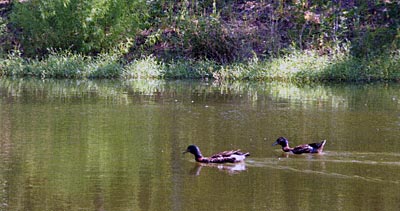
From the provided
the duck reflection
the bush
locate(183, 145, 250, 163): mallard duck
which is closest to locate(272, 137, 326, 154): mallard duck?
locate(183, 145, 250, 163): mallard duck

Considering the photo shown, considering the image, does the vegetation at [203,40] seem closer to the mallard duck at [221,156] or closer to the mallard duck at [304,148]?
the mallard duck at [304,148]

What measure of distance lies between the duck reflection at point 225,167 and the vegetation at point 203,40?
14.9 m

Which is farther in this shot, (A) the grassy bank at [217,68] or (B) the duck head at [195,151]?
(A) the grassy bank at [217,68]

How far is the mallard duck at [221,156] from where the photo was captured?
11.7 m

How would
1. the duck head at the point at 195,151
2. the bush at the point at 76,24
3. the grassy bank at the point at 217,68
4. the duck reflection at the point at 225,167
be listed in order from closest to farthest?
the duck reflection at the point at 225,167
the duck head at the point at 195,151
the grassy bank at the point at 217,68
the bush at the point at 76,24

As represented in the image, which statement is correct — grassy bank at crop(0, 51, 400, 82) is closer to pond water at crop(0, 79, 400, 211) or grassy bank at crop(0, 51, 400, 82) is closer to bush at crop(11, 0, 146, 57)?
bush at crop(11, 0, 146, 57)

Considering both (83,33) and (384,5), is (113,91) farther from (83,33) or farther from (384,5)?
(384,5)

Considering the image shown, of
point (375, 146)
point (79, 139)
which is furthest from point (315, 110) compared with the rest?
point (79, 139)

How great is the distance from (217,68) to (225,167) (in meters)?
16.5

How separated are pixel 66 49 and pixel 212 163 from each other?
18596 mm

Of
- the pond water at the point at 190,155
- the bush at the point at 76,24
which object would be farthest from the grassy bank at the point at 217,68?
the pond water at the point at 190,155

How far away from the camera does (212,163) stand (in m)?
11.9

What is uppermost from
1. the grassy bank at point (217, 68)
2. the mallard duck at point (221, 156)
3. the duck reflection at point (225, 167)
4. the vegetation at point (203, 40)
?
the vegetation at point (203, 40)

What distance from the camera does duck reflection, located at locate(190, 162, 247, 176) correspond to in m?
11.5
